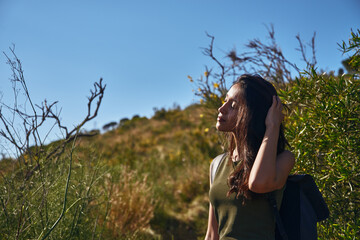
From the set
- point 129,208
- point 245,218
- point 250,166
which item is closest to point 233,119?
point 250,166

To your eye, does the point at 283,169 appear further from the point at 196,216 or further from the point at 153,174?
the point at 153,174

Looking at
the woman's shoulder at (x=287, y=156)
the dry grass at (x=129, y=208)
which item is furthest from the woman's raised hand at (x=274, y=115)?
the dry grass at (x=129, y=208)

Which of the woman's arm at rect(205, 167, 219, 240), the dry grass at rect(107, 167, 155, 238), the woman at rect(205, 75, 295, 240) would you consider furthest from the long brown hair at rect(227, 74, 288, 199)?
the dry grass at rect(107, 167, 155, 238)

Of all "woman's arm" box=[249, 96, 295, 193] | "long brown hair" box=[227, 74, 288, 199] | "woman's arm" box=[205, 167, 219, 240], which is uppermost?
"long brown hair" box=[227, 74, 288, 199]

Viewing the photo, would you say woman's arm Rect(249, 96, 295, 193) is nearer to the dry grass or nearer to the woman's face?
the woman's face

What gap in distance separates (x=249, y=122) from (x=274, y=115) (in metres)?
0.14

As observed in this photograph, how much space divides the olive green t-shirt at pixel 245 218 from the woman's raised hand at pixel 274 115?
13.8 inches

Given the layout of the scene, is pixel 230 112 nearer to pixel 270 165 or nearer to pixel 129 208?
pixel 270 165

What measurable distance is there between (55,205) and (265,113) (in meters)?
1.83

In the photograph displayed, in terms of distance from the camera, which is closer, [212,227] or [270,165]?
[270,165]

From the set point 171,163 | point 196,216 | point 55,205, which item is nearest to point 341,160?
point 55,205

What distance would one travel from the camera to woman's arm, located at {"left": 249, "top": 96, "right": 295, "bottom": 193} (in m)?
1.51

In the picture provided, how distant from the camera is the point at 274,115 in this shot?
1659 millimetres

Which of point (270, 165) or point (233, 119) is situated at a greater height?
point (233, 119)
